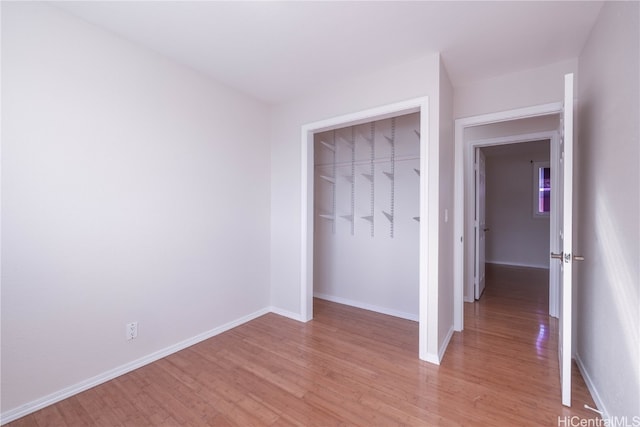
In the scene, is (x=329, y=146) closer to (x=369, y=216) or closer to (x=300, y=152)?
(x=300, y=152)

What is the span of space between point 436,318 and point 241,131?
257 centimetres

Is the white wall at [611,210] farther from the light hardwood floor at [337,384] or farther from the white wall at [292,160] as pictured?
the white wall at [292,160]

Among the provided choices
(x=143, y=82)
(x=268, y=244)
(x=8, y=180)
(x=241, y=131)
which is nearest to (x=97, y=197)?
(x=8, y=180)

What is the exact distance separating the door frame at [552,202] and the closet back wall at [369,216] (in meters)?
1.01

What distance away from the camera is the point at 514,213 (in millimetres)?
6273

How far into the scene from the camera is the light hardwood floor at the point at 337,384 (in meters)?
1.63

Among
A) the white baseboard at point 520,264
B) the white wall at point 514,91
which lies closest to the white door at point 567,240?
the white wall at point 514,91

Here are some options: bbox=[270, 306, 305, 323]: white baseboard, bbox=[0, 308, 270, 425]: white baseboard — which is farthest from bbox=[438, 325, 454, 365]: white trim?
bbox=[0, 308, 270, 425]: white baseboard

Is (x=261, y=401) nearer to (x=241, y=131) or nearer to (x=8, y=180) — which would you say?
(x=8, y=180)

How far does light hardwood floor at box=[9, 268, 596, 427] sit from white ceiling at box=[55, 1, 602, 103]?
8.01ft

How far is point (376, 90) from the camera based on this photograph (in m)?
2.53

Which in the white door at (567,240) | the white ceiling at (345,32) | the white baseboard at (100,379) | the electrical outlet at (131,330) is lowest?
the white baseboard at (100,379)

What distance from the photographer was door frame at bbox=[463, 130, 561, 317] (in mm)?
3066

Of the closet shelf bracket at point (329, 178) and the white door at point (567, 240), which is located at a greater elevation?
the closet shelf bracket at point (329, 178)
